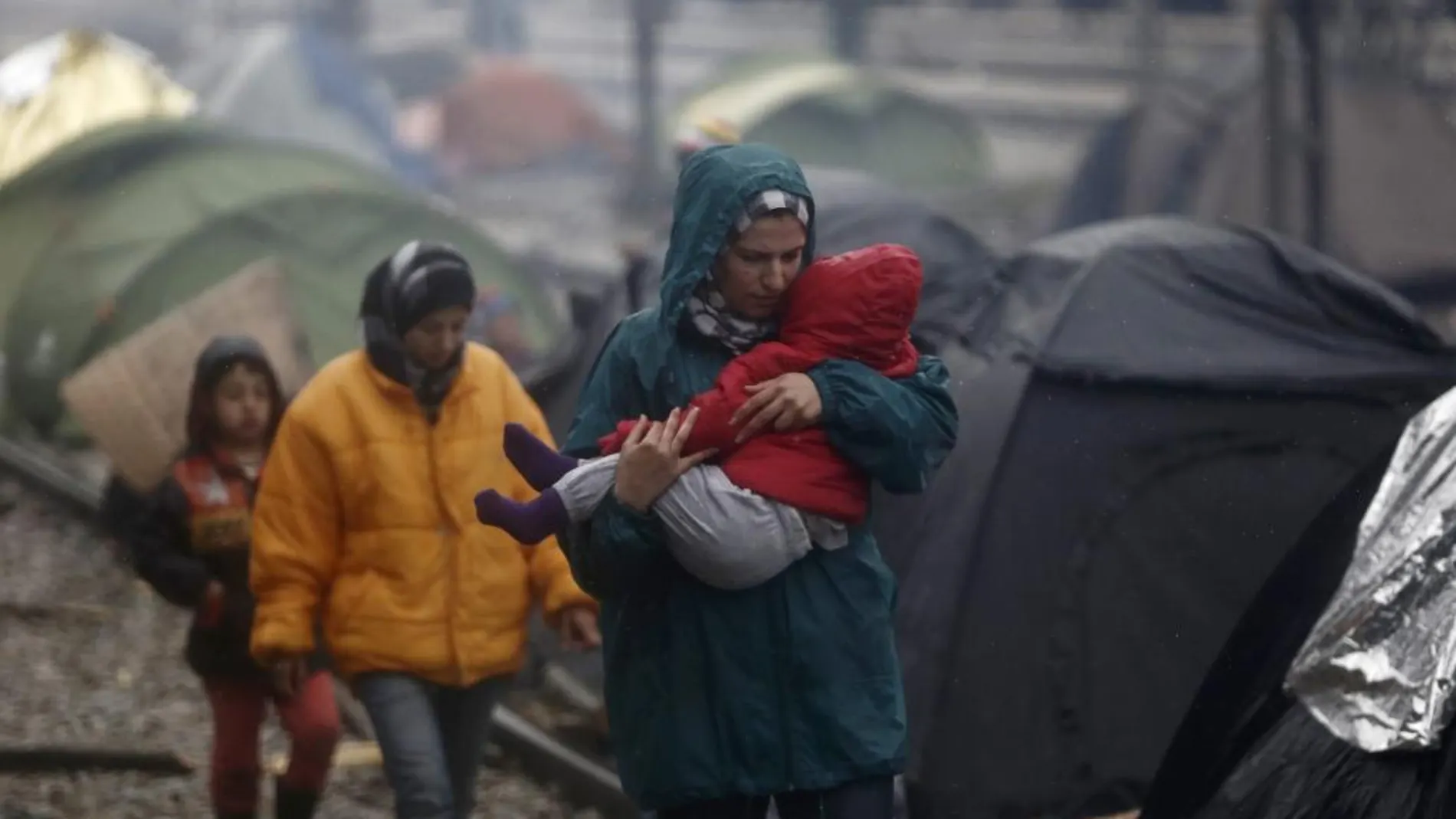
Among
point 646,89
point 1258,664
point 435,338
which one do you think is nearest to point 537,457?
point 435,338

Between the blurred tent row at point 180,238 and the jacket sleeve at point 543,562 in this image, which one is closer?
the jacket sleeve at point 543,562

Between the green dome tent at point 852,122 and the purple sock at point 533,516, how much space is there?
1779cm

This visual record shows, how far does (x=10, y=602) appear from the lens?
31.8 feet

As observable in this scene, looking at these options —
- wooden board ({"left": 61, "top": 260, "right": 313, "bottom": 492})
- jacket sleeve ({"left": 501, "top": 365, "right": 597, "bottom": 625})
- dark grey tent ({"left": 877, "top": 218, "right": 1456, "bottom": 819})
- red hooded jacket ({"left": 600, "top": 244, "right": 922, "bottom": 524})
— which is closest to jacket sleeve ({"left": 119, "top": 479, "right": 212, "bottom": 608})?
jacket sleeve ({"left": 501, "top": 365, "right": 597, "bottom": 625})

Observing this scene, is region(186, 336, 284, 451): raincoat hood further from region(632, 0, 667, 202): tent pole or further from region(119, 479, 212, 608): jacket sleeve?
region(632, 0, 667, 202): tent pole

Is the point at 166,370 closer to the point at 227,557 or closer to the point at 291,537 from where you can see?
the point at 227,557

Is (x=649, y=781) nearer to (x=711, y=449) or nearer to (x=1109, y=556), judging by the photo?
(x=711, y=449)

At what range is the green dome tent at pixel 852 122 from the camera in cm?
2236

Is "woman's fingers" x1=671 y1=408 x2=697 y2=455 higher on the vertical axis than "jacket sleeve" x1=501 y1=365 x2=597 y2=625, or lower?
higher

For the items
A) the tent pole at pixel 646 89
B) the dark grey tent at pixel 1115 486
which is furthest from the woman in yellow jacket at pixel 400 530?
the tent pole at pixel 646 89

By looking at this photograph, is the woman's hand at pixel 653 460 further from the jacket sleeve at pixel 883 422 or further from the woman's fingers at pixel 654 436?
the jacket sleeve at pixel 883 422

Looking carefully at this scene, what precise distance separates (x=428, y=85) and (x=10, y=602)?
23.8 meters

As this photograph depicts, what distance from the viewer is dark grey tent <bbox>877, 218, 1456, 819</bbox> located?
19.6 feet

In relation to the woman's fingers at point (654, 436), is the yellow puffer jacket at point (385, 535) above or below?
below
